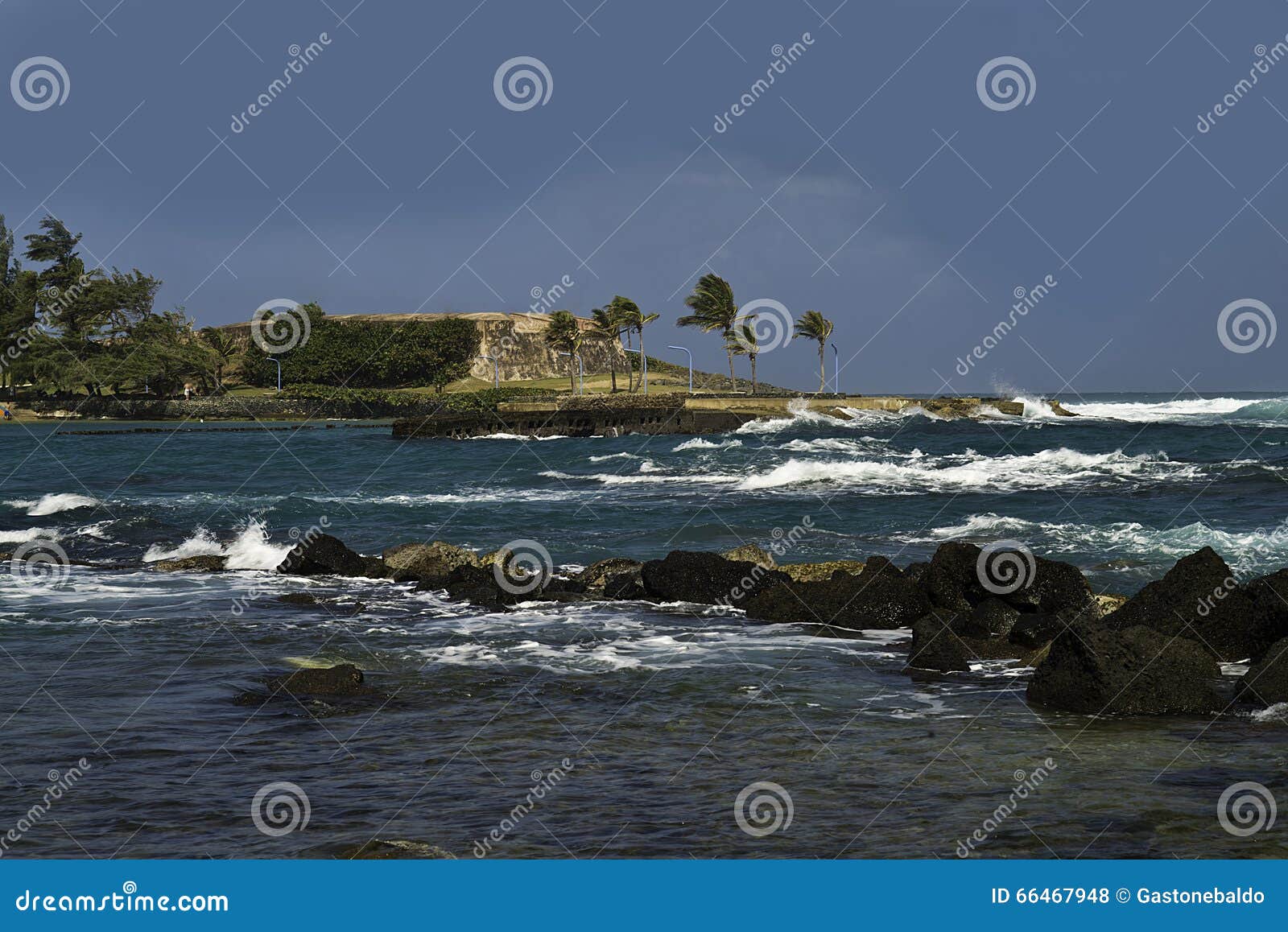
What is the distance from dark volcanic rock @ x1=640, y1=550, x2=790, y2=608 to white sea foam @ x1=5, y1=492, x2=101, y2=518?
18.3 m

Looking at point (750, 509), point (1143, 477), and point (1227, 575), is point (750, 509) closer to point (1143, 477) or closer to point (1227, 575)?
point (1143, 477)

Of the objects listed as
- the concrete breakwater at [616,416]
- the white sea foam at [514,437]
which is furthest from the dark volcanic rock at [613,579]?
the concrete breakwater at [616,416]

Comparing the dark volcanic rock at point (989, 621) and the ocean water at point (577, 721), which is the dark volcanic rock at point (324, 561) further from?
the dark volcanic rock at point (989, 621)

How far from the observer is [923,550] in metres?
21.2

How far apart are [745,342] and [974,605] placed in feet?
314

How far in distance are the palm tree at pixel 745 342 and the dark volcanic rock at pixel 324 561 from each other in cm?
8859

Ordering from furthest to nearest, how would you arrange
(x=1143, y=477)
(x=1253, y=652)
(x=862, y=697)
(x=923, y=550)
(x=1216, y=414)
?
(x=1216, y=414) → (x=1143, y=477) → (x=923, y=550) → (x=1253, y=652) → (x=862, y=697)

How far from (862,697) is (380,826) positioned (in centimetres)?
501

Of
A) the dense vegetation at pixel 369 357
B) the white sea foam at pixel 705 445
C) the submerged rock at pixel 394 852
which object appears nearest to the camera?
the submerged rock at pixel 394 852

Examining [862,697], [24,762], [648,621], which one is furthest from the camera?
[648,621]

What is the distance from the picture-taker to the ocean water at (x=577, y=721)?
706 centimetres

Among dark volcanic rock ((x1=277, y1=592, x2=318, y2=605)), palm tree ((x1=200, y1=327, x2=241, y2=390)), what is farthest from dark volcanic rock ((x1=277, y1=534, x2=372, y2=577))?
palm tree ((x1=200, y1=327, x2=241, y2=390))

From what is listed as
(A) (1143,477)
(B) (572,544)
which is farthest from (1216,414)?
(B) (572,544)

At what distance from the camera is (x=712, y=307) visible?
105562 mm
